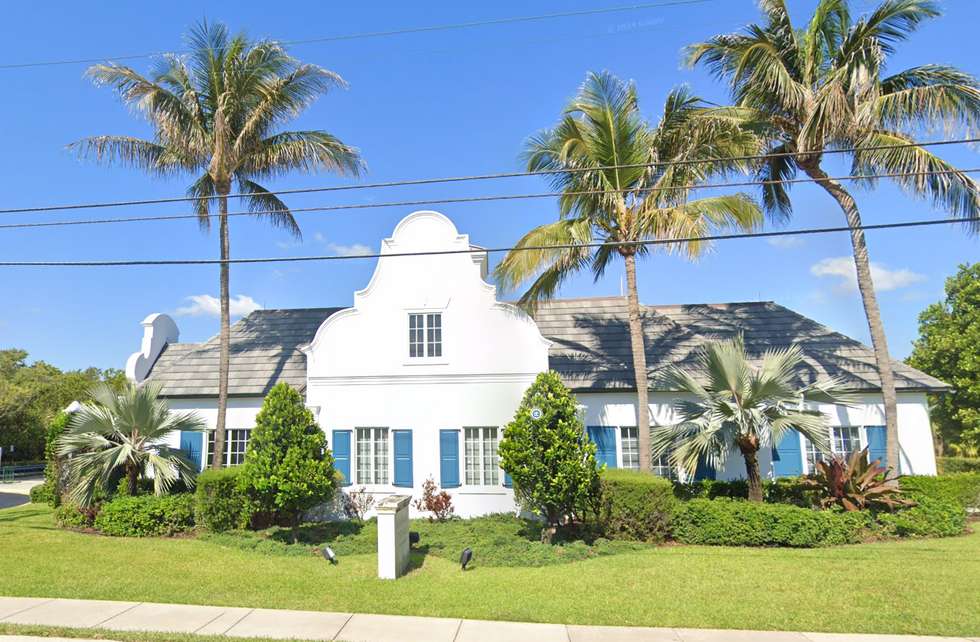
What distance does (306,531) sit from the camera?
13.1 m

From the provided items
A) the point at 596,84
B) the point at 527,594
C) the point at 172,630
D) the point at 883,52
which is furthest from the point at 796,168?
the point at 172,630

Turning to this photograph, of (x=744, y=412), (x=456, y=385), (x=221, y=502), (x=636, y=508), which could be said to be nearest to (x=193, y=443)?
(x=221, y=502)

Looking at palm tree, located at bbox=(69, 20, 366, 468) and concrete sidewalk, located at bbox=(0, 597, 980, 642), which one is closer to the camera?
concrete sidewalk, located at bbox=(0, 597, 980, 642)

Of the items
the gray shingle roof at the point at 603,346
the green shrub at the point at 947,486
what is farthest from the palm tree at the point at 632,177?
the green shrub at the point at 947,486

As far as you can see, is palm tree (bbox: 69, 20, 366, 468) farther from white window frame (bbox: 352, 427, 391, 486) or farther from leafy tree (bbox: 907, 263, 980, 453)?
leafy tree (bbox: 907, 263, 980, 453)

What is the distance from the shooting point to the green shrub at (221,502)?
13195mm

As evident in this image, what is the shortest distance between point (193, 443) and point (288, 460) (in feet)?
21.6

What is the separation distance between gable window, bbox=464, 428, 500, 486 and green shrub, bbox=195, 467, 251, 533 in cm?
531

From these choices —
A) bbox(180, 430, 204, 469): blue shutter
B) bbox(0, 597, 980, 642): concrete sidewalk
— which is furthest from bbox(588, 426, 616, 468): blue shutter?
bbox(180, 430, 204, 469): blue shutter

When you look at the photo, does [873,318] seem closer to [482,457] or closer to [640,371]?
[640,371]

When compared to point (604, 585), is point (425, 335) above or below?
above

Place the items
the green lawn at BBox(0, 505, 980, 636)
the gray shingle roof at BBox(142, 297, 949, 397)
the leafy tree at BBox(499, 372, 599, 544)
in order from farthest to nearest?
the gray shingle roof at BBox(142, 297, 949, 397) → the leafy tree at BBox(499, 372, 599, 544) → the green lawn at BBox(0, 505, 980, 636)

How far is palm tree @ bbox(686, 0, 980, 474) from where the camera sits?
41.1 ft

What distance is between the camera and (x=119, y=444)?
14406 millimetres
